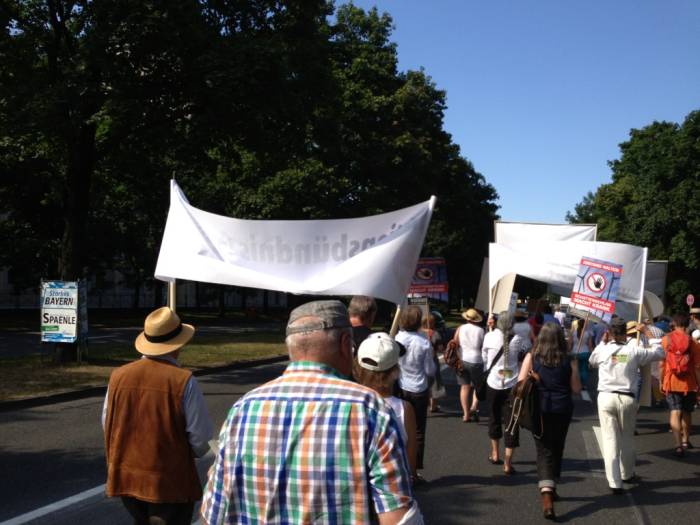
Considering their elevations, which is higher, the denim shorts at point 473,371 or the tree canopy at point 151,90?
the tree canopy at point 151,90

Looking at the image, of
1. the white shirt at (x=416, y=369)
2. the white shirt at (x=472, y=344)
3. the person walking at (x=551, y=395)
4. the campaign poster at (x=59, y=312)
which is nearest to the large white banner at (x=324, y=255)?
the person walking at (x=551, y=395)

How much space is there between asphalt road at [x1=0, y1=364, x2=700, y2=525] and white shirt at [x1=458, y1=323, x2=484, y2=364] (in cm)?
94

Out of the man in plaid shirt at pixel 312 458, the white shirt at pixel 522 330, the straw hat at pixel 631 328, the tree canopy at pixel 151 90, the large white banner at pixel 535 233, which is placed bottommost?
the white shirt at pixel 522 330

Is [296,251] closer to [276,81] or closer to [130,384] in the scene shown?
[130,384]

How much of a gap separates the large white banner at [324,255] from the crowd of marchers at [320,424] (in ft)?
1.43

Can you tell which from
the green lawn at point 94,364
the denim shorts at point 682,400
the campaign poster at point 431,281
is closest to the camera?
the denim shorts at point 682,400

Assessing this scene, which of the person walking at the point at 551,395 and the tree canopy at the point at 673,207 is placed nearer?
the person walking at the point at 551,395

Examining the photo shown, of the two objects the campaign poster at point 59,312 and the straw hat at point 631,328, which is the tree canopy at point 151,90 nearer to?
the campaign poster at point 59,312

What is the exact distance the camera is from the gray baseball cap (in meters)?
2.58

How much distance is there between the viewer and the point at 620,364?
7523mm

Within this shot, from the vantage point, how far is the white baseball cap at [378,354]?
14.5ft

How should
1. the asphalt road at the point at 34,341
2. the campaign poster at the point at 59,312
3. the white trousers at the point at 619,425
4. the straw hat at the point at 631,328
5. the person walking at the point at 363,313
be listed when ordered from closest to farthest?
the person walking at the point at 363,313
the white trousers at the point at 619,425
the straw hat at the point at 631,328
the campaign poster at the point at 59,312
the asphalt road at the point at 34,341

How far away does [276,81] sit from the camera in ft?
55.1

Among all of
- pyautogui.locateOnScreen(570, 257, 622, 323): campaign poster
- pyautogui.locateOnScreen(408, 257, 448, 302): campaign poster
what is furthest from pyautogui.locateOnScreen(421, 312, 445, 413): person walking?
pyautogui.locateOnScreen(408, 257, 448, 302): campaign poster
